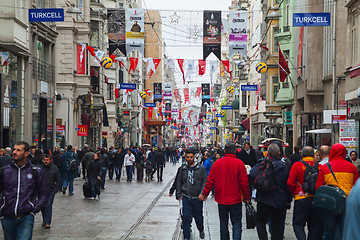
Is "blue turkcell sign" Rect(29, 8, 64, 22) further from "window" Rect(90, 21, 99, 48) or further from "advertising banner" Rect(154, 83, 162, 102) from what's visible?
"advertising banner" Rect(154, 83, 162, 102)

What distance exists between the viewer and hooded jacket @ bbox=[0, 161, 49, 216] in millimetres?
7484

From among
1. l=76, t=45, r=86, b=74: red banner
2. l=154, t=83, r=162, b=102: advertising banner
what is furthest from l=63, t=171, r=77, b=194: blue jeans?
l=154, t=83, r=162, b=102: advertising banner

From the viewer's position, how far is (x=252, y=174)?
9859mm

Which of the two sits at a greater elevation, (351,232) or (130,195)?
(351,232)

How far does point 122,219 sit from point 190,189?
13.8ft

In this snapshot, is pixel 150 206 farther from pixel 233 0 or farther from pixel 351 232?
pixel 233 0

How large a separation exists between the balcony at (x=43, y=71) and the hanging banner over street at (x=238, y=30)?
9939mm

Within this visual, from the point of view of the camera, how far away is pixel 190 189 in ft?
36.8

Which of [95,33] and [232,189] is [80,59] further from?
[232,189]

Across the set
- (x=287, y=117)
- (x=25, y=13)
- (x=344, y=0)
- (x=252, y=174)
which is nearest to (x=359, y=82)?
(x=344, y=0)

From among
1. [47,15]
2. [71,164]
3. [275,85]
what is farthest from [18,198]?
[275,85]

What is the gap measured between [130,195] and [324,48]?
41.8 ft

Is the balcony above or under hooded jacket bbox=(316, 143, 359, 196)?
above

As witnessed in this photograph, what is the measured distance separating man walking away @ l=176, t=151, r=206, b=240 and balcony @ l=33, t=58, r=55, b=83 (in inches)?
814
